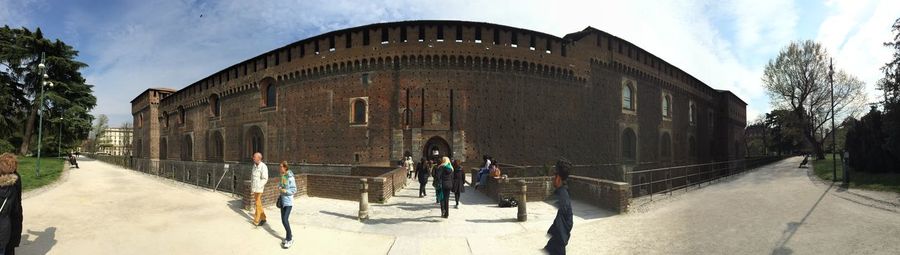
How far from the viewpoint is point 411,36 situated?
23.5 meters

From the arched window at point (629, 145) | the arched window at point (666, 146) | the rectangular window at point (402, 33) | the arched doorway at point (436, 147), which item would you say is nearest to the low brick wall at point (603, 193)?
the arched doorway at point (436, 147)

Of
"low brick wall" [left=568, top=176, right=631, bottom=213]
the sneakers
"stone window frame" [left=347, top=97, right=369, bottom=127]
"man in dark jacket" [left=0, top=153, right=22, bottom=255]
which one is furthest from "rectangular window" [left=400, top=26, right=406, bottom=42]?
"man in dark jacket" [left=0, top=153, right=22, bottom=255]

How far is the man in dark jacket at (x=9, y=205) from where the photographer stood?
446cm

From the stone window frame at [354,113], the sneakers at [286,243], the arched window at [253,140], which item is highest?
the stone window frame at [354,113]

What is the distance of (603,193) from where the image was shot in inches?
376

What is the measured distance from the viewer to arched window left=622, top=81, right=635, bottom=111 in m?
29.9

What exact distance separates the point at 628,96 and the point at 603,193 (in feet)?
76.9

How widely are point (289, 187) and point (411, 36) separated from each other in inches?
708

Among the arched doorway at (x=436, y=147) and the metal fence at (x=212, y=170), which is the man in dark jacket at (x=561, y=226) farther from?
the arched doorway at (x=436, y=147)

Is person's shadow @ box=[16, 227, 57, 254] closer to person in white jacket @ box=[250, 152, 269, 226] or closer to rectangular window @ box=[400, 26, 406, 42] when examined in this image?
person in white jacket @ box=[250, 152, 269, 226]

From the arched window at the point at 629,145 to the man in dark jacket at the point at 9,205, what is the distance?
31332 mm

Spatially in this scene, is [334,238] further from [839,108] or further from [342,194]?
[839,108]

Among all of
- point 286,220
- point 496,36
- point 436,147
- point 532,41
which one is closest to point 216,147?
point 436,147

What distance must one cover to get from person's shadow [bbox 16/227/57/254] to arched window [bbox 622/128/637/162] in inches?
1210
